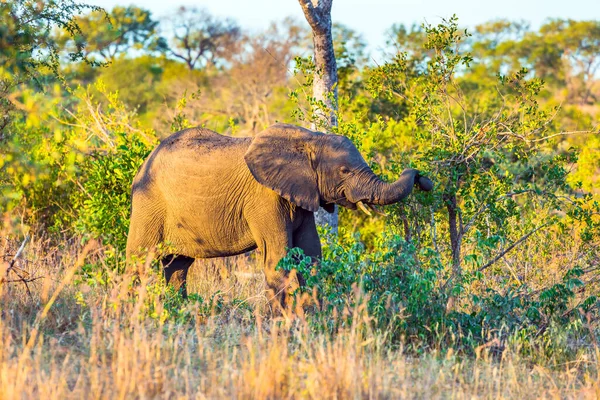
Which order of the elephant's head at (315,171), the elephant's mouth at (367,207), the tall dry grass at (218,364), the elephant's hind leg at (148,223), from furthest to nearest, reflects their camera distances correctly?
1. the elephant's hind leg at (148,223)
2. the elephant's mouth at (367,207)
3. the elephant's head at (315,171)
4. the tall dry grass at (218,364)

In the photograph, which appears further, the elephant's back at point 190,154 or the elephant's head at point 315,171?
the elephant's back at point 190,154

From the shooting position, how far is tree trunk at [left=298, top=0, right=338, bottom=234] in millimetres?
9578

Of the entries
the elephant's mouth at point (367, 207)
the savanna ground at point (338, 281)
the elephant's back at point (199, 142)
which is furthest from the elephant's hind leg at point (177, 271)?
the elephant's mouth at point (367, 207)

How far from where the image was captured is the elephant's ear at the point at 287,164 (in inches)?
309

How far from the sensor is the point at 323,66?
9945mm

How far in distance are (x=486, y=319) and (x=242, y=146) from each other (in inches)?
109

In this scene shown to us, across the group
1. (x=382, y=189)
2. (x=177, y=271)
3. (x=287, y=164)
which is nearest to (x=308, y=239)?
(x=287, y=164)

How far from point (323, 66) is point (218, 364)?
4.89m

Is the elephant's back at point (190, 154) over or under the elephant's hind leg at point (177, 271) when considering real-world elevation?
over

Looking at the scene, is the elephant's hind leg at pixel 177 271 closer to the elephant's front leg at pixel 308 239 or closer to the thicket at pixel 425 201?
the thicket at pixel 425 201

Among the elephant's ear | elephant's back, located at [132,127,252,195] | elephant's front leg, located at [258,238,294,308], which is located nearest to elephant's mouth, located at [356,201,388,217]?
the elephant's ear

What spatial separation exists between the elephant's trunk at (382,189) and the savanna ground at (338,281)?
0.52 meters

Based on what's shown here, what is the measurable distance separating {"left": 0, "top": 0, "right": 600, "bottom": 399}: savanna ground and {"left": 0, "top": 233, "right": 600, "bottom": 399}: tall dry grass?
0.02 metres

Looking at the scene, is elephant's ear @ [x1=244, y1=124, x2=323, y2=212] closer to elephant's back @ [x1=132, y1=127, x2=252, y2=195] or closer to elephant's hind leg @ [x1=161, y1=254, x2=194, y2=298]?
elephant's back @ [x1=132, y1=127, x2=252, y2=195]
